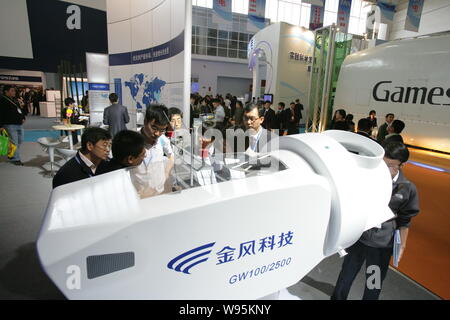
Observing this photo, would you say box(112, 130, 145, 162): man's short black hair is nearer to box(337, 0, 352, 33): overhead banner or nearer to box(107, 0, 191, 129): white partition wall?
box(107, 0, 191, 129): white partition wall

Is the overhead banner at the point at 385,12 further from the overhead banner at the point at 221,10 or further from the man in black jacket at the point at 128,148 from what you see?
the man in black jacket at the point at 128,148

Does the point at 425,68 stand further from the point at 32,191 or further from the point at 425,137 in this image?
the point at 32,191

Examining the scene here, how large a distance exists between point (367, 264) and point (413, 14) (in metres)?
14.6

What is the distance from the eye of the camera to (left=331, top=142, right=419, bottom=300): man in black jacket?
189 centimetres

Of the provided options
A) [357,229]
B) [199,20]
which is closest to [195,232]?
[357,229]

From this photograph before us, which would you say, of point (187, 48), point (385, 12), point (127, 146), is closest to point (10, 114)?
point (187, 48)

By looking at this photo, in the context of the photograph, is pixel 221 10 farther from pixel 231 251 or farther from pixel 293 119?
pixel 231 251

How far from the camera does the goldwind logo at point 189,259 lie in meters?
0.89

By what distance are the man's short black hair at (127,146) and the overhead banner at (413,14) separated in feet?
49.3

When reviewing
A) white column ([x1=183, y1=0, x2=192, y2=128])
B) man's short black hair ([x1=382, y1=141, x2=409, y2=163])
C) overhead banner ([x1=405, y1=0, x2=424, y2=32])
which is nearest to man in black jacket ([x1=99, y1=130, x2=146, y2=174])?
man's short black hair ([x1=382, y1=141, x2=409, y2=163])

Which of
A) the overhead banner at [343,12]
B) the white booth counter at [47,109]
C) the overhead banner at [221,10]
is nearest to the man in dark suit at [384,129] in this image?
the overhead banner at [221,10]

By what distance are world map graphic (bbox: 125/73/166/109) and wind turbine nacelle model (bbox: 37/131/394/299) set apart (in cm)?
433

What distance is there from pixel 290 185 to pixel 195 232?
392 millimetres
